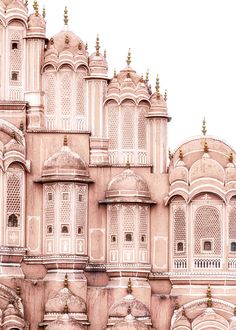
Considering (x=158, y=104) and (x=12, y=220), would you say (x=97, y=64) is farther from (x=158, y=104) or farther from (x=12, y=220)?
(x=12, y=220)

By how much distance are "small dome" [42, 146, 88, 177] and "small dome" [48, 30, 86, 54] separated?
A: 379 centimetres

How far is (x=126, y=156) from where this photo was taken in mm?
55500

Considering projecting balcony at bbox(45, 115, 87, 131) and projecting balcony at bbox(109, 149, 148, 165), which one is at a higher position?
projecting balcony at bbox(45, 115, 87, 131)

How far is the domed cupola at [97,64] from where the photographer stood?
55625 mm

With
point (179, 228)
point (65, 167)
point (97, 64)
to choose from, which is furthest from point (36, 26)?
point (179, 228)

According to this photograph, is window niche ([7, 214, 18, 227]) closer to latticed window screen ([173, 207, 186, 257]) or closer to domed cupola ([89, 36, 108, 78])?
latticed window screen ([173, 207, 186, 257])

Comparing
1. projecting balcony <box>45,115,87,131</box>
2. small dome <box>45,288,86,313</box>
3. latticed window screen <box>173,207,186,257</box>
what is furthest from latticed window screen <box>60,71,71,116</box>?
small dome <box>45,288,86,313</box>

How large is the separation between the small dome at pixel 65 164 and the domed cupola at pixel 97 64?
313 centimetres

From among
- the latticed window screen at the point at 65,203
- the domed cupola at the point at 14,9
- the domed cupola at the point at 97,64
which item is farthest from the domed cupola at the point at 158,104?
the domed cupola at the point at 14,9

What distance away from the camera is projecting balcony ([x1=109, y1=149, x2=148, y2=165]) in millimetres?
55438

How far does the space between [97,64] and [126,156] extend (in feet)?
11.4

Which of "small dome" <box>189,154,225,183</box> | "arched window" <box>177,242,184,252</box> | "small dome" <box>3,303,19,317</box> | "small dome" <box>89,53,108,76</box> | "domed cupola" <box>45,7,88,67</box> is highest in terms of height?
"domed cupola" <box>45,7,88,67</box>

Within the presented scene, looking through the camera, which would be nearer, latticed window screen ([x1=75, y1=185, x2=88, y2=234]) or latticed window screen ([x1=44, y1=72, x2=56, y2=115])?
latticed window screen ([x1=75, y1=185, x2=88, y2=234])

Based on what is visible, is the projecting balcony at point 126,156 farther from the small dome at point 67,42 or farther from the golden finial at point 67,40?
the golden finial at point 67,40
